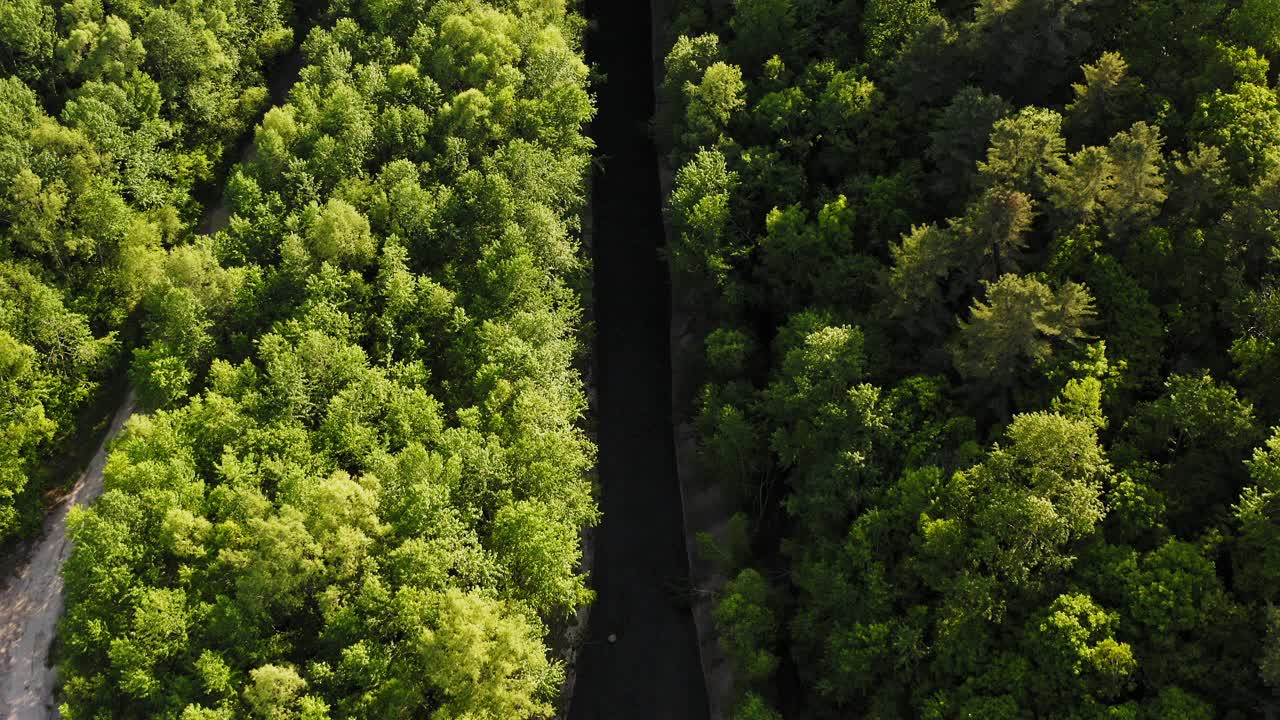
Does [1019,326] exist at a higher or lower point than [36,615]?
higher

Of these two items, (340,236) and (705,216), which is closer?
(340,236)

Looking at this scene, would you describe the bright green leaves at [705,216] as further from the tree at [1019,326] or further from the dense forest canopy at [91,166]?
the dense forest canopy at [91,166]

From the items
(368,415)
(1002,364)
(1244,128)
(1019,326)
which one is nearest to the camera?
(1019,326)

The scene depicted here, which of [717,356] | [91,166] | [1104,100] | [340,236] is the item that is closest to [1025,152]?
[1104,100]

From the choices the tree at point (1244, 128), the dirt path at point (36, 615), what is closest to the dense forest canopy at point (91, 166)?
the dirt path at point (36, 615)

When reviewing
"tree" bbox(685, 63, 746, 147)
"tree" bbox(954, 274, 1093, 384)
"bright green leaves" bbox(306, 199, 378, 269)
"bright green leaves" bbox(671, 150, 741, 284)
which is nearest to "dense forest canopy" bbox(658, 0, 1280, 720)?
"tree" bbox(954, 274, 1093, 384)

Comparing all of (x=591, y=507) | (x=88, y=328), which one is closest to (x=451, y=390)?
(x=591, y=507)

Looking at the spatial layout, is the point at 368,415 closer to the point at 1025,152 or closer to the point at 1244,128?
the point at 1025,152
